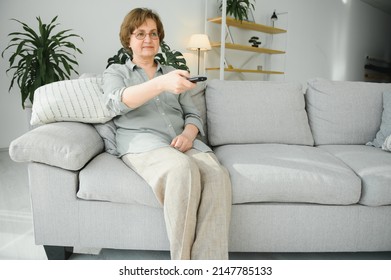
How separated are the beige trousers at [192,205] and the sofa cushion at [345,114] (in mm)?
905

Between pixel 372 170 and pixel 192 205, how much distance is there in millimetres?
774

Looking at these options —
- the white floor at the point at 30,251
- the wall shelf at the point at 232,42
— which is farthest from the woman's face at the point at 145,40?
the wall shelf at the point at 232,42

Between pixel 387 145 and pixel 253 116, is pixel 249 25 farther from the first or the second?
pixel 387 145

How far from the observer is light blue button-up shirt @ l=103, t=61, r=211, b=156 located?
3.82ft

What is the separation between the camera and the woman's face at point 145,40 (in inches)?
50.1

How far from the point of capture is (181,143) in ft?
3.90

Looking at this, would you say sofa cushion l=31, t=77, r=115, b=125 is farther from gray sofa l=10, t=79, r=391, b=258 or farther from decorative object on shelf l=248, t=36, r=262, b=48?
decorative object on shelf l=248, t=36, r=262, b=48

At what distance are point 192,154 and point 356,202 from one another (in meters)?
0.66

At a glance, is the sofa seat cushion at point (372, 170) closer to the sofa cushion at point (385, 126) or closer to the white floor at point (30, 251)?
the sofa cushion at point (385, 126)

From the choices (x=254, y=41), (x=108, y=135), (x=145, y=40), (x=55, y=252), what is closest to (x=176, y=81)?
(x=145, y=40)

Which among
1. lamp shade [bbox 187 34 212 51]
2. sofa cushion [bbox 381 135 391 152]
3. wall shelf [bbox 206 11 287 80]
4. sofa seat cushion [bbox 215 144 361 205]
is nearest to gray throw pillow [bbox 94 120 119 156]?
sofa seat cushion [bbox 215 144 361 205]

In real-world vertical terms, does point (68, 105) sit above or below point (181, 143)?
above
